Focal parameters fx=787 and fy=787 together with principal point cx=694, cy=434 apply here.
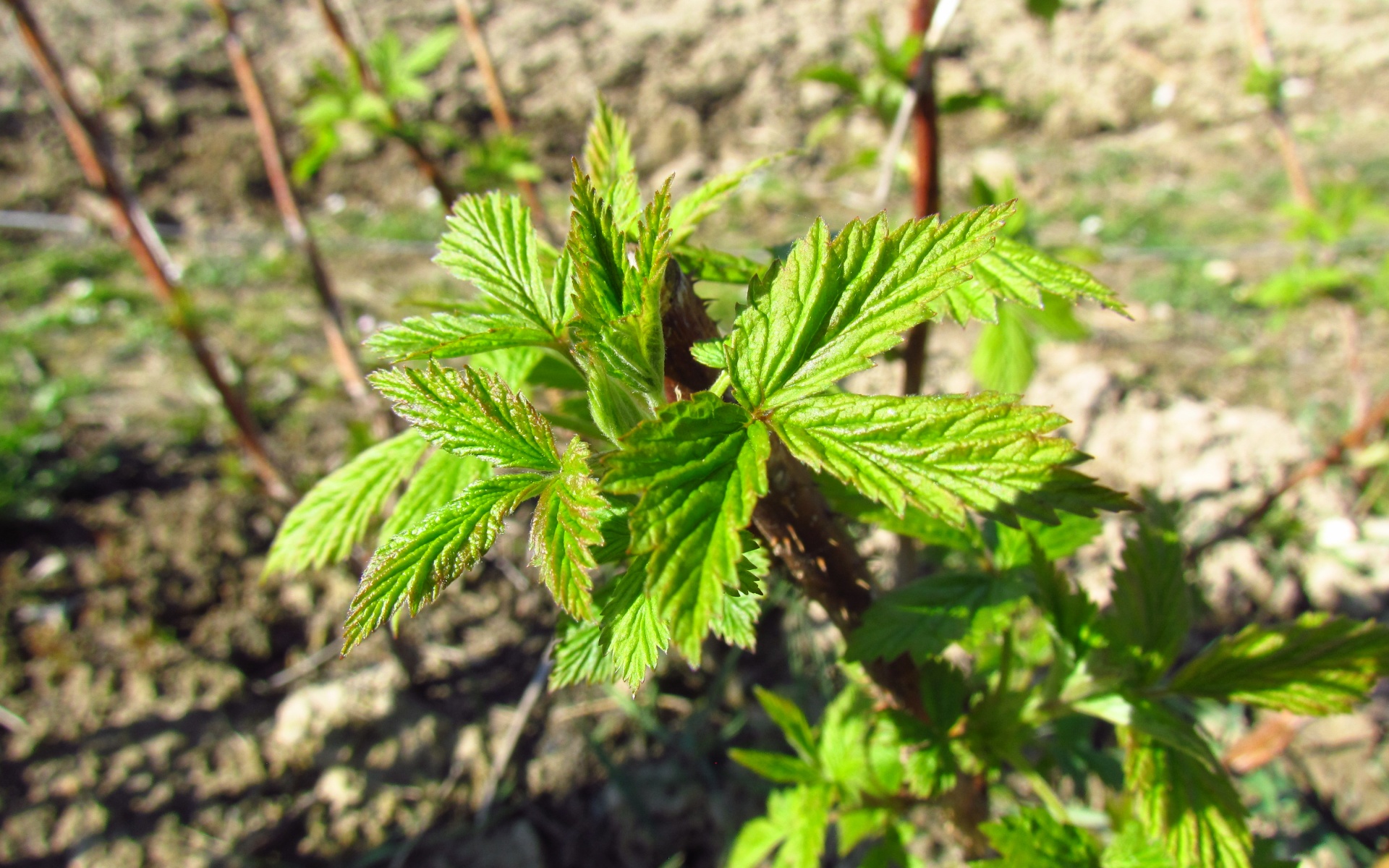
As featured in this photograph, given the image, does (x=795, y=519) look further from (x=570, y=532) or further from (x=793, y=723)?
(x=793, y=723)

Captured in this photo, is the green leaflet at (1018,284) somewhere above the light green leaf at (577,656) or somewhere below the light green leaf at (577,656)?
above

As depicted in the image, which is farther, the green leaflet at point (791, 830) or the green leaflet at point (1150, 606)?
the green leaflet at point (791, 830)

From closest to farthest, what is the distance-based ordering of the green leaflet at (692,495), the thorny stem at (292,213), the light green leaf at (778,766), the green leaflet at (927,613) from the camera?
the green leaflet at (692,495) → the green leaflet at (927,613) → the light green leaf at (778,766) → the thorny stem at (292,213)

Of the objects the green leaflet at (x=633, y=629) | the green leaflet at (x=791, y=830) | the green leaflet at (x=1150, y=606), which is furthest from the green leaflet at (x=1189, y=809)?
the green leaflet at (x=633, y=629)

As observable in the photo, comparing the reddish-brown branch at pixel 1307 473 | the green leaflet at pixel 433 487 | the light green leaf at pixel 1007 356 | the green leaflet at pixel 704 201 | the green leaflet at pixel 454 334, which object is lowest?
the reddish-brown branch at pixel 1307 473

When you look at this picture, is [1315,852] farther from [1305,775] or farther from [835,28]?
[835,28]

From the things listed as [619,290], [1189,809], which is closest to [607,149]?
[619,290]

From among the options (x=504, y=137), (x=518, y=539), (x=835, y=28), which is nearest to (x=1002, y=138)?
(x=835, y=28)

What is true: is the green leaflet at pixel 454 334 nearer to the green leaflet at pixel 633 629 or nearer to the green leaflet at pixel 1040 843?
the green leaflet at pixel 633 629
